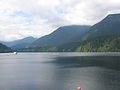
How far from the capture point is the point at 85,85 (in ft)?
261

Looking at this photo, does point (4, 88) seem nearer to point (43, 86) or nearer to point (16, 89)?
point (16, 89)

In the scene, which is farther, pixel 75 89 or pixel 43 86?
pixel 43 86

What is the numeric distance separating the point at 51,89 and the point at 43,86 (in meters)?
5.54

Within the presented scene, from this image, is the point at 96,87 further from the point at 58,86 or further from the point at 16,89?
the point at 16,89

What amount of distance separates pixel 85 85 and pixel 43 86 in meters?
11.0

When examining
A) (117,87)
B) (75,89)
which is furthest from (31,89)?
(117,87)

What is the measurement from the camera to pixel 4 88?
78562mm

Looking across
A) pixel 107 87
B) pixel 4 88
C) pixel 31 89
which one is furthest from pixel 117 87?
pixel 4 88

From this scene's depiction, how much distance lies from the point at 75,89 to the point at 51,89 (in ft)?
19.6

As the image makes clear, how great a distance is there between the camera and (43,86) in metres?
80.3

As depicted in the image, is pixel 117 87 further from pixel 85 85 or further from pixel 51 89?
pixel 51 89

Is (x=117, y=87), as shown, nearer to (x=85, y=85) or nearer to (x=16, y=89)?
(x=85, y=85)

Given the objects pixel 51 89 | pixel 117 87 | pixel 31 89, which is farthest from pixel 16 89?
pixel 117 87

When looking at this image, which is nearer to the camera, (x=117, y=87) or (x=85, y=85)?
(x=117, y=87)
